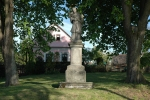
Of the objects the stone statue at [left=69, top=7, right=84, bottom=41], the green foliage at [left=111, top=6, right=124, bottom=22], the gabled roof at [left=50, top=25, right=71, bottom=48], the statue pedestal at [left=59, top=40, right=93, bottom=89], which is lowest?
the statue pedestal at [left=59, top=40, right=93, bottom=89]

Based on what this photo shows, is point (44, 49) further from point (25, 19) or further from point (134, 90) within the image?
point (134, 90)

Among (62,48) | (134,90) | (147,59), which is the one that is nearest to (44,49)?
(134,90)

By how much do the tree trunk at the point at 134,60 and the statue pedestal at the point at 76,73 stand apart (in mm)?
3569

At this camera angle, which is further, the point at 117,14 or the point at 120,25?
the point at 120,25

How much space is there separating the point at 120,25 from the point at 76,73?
7980mm

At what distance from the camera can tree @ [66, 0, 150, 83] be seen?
49.7ft

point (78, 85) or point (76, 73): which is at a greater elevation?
point (76, 73)

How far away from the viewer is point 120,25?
19375mm

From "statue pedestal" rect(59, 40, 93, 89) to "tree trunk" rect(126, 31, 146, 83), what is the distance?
3.57 m

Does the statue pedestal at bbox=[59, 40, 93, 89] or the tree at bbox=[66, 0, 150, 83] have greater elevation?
the tree at bbox=[66, 0, 150, 83]

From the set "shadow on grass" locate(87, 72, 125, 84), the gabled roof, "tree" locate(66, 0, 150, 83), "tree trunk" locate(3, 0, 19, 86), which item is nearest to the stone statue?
"tree" locate(66, 0, 150, 83)

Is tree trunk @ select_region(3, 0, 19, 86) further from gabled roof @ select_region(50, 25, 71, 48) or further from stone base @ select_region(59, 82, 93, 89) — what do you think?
gabled roof @ select_region(50, 25, 71, 48)

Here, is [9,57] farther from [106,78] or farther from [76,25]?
[106,78]

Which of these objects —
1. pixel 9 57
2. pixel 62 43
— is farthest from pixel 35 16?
pixel 62 43
